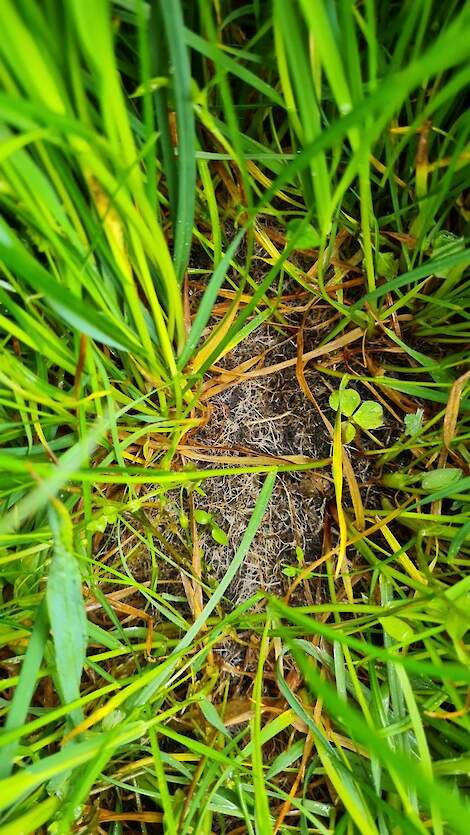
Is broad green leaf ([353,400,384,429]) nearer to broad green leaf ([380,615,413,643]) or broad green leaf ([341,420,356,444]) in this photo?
broad green leaf ([341,420,356,444])

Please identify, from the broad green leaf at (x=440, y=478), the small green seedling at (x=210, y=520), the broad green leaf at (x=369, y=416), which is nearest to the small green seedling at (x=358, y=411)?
the broad green leaf at (x=369, y=416)

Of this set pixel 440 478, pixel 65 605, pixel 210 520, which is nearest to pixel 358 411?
pixel 440 478

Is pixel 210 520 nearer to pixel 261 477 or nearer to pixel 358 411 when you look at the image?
pixel 261 477

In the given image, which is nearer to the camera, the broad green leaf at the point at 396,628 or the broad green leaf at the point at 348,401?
the broad green leaf at the point at 396,628

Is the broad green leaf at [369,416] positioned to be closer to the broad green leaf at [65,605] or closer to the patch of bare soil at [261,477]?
the patch of bare soil at [261,477]

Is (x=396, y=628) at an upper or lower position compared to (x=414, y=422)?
lower

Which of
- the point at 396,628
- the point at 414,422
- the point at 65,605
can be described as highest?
the point at 414,422

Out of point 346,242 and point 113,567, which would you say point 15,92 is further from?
point 113,567
